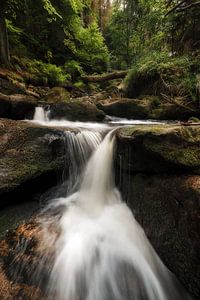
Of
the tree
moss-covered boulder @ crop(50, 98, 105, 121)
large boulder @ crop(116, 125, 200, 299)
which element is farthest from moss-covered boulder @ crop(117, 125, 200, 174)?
the tree

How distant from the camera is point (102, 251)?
2.98 metres

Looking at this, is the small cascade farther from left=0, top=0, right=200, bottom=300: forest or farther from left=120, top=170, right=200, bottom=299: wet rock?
left=120, top=170, right=200, bottom=299: wet rock

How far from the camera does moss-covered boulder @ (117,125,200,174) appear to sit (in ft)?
9.90

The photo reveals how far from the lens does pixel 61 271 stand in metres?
2.69

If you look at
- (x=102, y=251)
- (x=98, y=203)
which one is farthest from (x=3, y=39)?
(x=102, y=251)

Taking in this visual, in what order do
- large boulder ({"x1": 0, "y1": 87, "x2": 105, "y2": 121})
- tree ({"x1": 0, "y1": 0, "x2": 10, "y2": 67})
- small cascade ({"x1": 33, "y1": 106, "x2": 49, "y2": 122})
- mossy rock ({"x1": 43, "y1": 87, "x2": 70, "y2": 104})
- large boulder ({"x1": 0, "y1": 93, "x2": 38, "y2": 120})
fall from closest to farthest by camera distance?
large boulder ({"x1": 0, "y1": 93, "x2": 38, "y2": 120}) → large boulder ({"x1": 0, "y1": 87, "x2": 105, "y2": 121}) → small cascade ({"x1": 33, "y1": 106, "x2": 49, "y2": 122}) → tree ({"x1": 0, "y1": 0, "x2": 10, "y2": 67}) → mossy rock ({"x1": 43, "y1": 87, "x2": 70, "y2": 104})

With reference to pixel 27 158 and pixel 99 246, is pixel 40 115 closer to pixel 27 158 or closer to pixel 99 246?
pixel 27 158

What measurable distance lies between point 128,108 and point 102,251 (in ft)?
18.7

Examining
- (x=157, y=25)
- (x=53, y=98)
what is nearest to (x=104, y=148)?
(x=53, y=98)

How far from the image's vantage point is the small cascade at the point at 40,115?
6598 mm

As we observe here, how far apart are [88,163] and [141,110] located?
3.92 metres

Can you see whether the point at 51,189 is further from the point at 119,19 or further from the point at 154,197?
the point at 119,19

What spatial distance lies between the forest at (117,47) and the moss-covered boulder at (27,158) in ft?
10.6

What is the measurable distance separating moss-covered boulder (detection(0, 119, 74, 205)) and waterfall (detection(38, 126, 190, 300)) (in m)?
0.51
